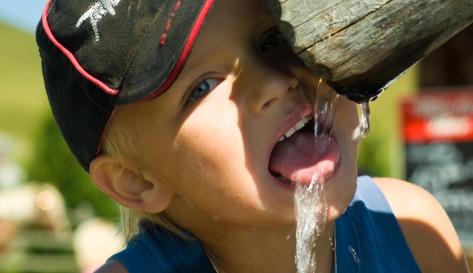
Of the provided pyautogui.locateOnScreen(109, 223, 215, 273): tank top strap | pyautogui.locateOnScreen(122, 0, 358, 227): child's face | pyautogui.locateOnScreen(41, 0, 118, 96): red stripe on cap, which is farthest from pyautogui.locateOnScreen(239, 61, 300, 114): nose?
pyautogui.locateOnScreen(109, 223, 215, 273): tank top strap

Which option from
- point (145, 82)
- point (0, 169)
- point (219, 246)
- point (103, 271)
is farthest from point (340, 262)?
point (0, 169)

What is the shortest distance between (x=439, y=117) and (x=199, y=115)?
14.0ft

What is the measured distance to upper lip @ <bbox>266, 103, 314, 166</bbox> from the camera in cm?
184

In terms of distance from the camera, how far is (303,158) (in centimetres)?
188

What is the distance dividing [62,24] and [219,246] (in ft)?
2.06

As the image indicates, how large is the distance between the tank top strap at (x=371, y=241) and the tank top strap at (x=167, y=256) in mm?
324

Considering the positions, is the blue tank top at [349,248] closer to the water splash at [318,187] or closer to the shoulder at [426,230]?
the shoulder at [426,230]

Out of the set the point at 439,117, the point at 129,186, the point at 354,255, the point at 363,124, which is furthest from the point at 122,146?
the point at 439,117

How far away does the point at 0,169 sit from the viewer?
48.8 feet

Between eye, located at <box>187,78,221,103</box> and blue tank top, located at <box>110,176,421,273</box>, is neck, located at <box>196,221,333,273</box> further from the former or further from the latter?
eye, located at <box>187,78,221,103</box>

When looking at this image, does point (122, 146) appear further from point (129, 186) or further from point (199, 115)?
point (199, 115)

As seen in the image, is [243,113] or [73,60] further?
[73,60]

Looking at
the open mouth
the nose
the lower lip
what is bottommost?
the lower lip

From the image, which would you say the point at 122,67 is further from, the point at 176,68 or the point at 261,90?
the point at 261,90
